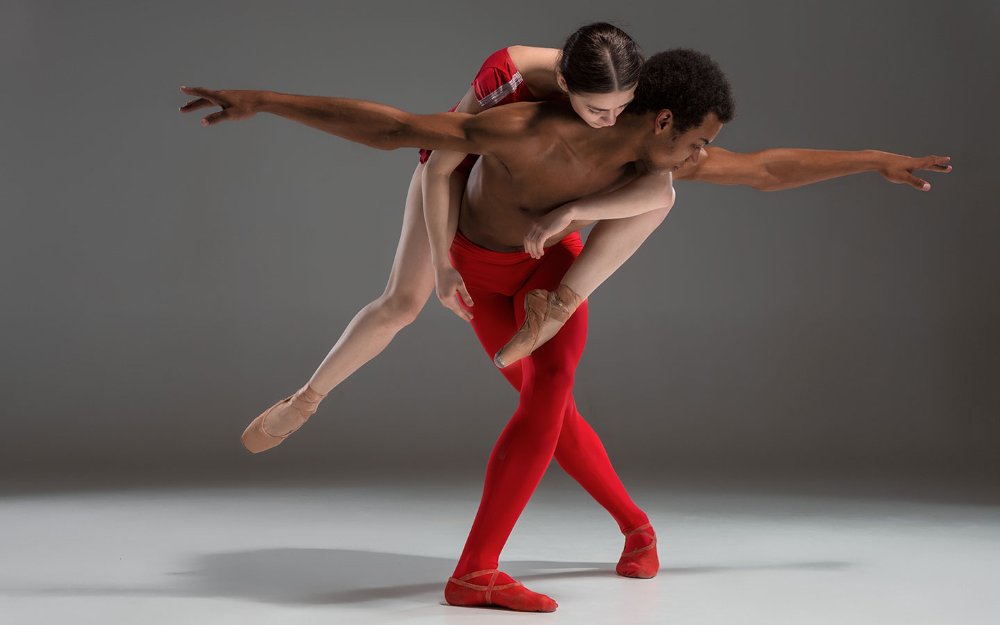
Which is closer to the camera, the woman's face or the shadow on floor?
the woman's face

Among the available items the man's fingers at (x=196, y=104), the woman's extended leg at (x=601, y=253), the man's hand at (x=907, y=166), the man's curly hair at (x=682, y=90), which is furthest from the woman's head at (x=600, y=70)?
the man's hand at (x=907, y=166)

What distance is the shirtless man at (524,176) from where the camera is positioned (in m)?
3.06

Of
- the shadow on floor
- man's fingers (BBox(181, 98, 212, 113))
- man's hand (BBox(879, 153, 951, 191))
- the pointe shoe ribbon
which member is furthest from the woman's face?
the shadow on floor

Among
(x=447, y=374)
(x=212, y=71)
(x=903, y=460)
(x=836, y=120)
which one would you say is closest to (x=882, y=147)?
(x=836, y=120)

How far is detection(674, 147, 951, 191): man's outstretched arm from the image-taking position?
12.3ft

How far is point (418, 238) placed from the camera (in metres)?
3.61

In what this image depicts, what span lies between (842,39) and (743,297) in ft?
4.88

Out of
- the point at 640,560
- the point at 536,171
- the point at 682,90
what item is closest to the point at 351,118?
the point at 536,171

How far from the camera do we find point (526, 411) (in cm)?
338

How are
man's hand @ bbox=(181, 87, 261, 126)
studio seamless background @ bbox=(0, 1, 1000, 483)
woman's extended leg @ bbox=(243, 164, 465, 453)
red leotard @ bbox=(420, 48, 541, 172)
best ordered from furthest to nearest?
studio seamless background @ bbox=(0, 1, 1000, 483)
woman's extended leg @ bbox=(243, 164, 465, 453)
red leotard @ bbox=(420, 48, 541, 172)
man's hand @ bbox=(181, 87, 261, 126)

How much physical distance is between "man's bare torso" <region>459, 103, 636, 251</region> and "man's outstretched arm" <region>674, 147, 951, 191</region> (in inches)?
18.1

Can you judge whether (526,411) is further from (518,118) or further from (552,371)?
(518,118)

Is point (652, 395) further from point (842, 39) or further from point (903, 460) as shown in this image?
point (842, 39)

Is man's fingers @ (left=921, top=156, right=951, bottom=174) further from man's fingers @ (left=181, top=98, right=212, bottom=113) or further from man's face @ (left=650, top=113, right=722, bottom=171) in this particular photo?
man's fingers @ (left=181, top=98, right=212, bottom=113)
